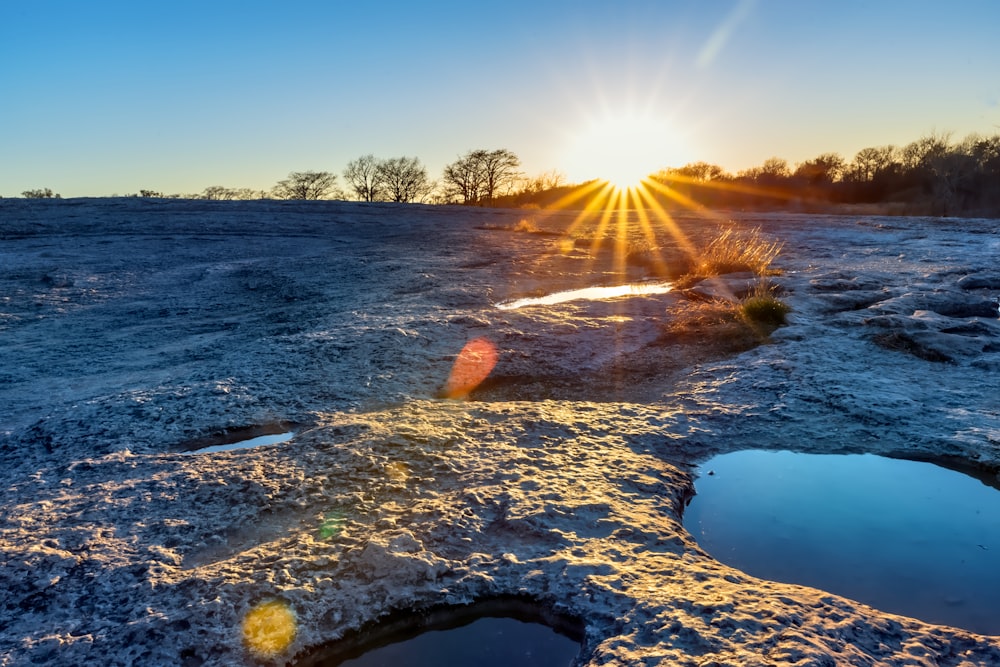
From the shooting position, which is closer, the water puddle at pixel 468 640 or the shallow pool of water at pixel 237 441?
the water puddle at pixel 468 640

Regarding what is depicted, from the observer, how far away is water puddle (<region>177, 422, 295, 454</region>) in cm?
311

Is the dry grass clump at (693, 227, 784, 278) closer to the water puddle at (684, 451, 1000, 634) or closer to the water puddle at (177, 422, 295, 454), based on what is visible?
the water puddle at (684, 451, 1000, 634)

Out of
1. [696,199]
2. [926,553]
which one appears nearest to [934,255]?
[926,553]

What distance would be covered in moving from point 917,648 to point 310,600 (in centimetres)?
181

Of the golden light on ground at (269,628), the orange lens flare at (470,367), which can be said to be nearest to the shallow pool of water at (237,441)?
the orange lens flare at (470,367)

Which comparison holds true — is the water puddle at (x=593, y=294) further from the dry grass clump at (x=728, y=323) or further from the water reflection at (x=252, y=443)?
the water reflection at (x=252, y=443)

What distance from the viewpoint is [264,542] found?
7.46 feet

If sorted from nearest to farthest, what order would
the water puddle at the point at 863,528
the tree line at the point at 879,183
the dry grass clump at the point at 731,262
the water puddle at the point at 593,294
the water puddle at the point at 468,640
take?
the water puddle at the point at 468,640, the water puddle at the point at 863,528, the water puddle at the point at 593,294, the dry grass clump at the point at 731,262, the tree line at the point at 879,183

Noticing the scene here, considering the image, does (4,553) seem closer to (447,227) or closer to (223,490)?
(223,490)

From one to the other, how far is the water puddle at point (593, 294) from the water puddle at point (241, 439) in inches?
118

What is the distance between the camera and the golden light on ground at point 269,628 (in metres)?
1.78

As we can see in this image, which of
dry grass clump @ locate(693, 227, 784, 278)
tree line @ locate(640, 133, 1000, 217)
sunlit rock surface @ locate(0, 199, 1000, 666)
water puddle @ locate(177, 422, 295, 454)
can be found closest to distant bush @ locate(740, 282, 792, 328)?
sunlit rock surface @ locate(0, 199, 1000, 666)

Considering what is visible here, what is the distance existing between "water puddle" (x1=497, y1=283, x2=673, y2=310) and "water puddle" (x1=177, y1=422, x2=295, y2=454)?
9.85ft

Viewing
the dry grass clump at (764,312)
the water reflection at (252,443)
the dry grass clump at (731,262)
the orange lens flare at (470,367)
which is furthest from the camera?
the dry grass clump at (731,262)
